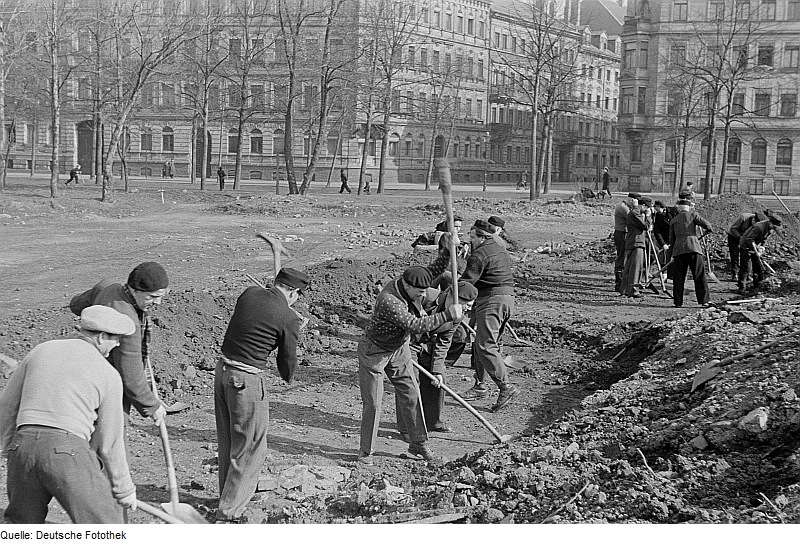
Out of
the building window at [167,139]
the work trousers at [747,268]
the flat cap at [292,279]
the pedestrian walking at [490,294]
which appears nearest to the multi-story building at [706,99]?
the building window at [167,139]

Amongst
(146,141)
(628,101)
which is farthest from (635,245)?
(146,141)

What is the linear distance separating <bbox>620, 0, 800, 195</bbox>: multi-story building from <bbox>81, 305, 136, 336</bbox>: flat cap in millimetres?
59182

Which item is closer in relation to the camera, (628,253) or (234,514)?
(234,514)

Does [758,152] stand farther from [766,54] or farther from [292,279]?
[292,279]

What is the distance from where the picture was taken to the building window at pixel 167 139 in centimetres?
7038

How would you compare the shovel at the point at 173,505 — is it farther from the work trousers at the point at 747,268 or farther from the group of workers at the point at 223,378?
the work trousers at the point at 747,268

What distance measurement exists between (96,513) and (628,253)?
1270 cm

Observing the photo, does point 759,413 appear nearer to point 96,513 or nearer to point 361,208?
point 96,513

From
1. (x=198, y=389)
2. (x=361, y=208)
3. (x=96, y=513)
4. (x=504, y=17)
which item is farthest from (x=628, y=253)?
(x=504, y=17)

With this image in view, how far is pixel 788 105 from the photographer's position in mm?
65375

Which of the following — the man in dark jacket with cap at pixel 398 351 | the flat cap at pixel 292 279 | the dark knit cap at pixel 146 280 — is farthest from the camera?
the man in dark jacket with cap at pixel 398 351

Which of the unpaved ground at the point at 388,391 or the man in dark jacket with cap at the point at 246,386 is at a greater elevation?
the man in dark jacket with cap at the point at 246,386

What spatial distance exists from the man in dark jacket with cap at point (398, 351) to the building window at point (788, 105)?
209 ft

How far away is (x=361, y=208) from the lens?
3566 cm
